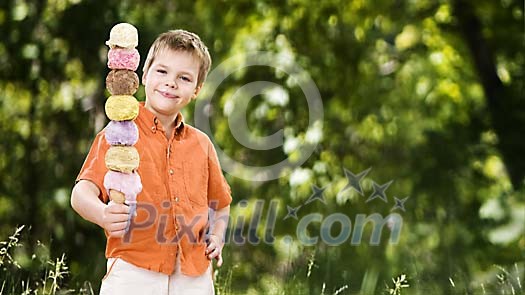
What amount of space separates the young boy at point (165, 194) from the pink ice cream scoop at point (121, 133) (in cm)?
12

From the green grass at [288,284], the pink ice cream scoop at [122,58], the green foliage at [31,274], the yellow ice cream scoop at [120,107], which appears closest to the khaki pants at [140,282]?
the yellow ice cream scoop at [120,107]

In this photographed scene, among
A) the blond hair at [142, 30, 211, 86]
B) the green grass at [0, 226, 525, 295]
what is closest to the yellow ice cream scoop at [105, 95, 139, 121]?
the blond hair at [142, 30, 211, 86]

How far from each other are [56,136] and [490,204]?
2.67 metres

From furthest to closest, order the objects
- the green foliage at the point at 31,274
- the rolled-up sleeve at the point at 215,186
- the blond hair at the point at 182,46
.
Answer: the green foliage at the point at 31,274 < the rolled-up sleeve at the point at 215,186 < the blond hair at the point at 182,46

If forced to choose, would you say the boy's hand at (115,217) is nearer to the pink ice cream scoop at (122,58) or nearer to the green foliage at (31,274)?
the pink ice cream scoop at (122,58)

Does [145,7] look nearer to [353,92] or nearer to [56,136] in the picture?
[56,136]

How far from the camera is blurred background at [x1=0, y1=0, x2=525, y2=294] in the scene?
211 inches

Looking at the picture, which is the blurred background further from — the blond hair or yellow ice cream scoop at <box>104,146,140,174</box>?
yellow ice cream scoop at <box>104,146,140,174</box>

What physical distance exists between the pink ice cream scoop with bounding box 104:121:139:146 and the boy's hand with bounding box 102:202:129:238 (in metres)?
0.15

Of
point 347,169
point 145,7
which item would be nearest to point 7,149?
point 145,7

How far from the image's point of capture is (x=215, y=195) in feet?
8.34

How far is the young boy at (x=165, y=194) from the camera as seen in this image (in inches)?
89.9

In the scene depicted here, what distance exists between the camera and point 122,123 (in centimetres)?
220

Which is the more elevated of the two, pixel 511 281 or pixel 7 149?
pixel 7 149
